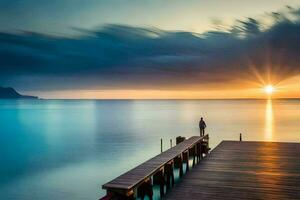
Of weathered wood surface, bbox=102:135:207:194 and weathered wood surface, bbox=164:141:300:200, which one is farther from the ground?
weathered wood surface, bbox=102:135:207:194

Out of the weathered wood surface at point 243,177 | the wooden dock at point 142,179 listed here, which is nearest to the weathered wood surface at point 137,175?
the wooden dock at point 142,179

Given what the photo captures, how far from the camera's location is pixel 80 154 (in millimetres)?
34938

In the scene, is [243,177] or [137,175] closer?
[137,175]

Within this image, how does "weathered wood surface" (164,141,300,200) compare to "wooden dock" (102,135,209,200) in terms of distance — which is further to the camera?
"weathered wood surface" (164,141,300,200)

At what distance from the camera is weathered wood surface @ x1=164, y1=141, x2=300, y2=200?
34.7 feet

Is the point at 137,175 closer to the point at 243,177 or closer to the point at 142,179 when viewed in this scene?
the point at 142,179

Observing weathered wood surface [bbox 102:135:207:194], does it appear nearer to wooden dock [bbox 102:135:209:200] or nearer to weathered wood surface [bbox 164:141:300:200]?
wooden dock [bbox 102:135:209:200]

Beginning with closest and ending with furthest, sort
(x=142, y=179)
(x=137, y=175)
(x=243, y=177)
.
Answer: (x=142, y=179)
(x=137, y=175)
(x=243, y=177)

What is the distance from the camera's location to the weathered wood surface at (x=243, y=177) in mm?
10562

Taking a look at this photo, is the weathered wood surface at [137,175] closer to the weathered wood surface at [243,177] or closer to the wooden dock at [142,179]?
the wooden dock at [142,179]

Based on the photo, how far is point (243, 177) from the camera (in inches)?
504

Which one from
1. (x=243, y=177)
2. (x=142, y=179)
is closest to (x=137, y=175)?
(x=142, y=179)

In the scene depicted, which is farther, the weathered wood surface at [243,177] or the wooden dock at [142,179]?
the weathered wood surface at [243,177]

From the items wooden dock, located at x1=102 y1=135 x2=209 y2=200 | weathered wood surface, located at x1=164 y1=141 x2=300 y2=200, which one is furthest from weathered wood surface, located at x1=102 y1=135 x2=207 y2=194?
weathered wood surface, located at x1=164 y1=141 x2=300 y2=200
